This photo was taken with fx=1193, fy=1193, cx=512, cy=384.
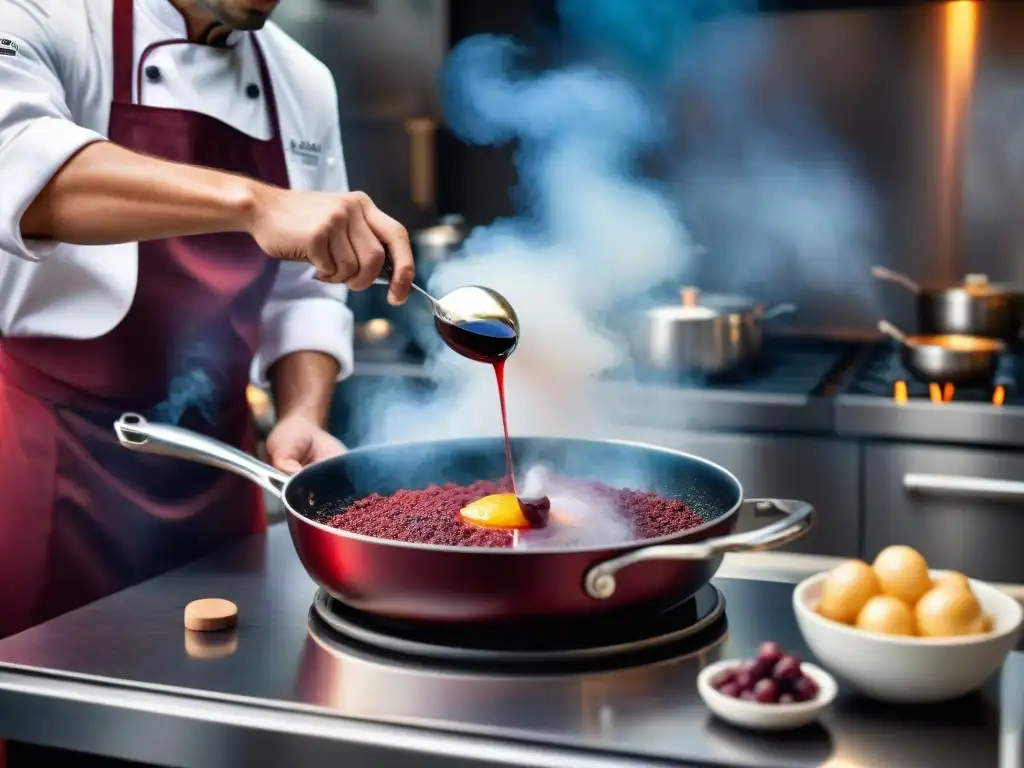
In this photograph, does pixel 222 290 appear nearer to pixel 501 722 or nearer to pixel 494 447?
pixel 494 447

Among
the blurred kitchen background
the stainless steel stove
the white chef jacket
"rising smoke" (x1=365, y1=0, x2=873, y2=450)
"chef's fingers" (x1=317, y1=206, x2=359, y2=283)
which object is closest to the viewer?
"chef's fingers" (x1=317, y1=206, x2=359, y2=283)

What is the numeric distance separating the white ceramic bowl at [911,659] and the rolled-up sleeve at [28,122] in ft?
3.08

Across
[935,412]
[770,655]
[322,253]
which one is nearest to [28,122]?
[322,253]

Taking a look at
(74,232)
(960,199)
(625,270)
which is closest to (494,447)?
(74,232)

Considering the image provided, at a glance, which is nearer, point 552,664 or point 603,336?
point 552,664

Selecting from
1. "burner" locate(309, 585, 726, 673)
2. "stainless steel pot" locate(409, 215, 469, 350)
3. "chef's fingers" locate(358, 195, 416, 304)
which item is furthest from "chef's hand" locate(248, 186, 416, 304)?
"stainless steel pot" locate(409, 215, 469, 350)

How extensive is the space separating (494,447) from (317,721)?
61 centimetres

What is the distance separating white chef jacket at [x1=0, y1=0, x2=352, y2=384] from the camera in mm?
1343

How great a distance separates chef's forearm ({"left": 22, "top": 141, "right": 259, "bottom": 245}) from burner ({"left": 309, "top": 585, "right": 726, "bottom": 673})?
45cm

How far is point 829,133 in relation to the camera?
322cm

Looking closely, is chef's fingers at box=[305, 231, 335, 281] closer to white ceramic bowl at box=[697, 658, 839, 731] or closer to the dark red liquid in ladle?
the dark red liquid in ladle

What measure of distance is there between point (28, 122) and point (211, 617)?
0.60 metres

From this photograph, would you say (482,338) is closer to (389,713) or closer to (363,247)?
(363,247)

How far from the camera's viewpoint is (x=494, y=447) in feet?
5.16
